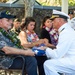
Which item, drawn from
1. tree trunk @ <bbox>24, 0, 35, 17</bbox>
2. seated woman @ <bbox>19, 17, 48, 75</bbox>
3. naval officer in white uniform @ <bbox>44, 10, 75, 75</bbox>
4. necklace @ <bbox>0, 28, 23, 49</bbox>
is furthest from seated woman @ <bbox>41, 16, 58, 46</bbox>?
tree trunk @ <bbox>24, 0, 35, 17</bbox>

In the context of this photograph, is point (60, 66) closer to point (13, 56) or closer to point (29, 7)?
point (13, 56)

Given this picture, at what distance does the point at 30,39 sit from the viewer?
7020 millimetres

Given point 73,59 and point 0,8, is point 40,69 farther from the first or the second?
point 0,8

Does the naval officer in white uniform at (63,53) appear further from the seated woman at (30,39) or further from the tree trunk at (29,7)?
the tree trunk at (29,7)

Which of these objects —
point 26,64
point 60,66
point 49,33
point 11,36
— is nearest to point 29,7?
point 49,33

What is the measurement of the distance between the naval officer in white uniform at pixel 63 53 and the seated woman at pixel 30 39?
3.34 ft

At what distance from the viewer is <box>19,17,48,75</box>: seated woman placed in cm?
659

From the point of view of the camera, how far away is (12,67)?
5.61 metres

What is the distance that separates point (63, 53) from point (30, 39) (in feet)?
5.74

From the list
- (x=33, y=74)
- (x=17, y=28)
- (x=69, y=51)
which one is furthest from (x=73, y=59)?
(x=17, y=28)

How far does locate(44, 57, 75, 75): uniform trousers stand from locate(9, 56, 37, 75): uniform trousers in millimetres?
216

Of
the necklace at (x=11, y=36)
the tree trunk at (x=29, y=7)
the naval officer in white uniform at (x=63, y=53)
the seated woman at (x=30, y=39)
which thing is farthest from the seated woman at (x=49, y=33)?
the tree trunk at (x=29, y=7)

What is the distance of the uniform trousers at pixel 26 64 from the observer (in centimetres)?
554

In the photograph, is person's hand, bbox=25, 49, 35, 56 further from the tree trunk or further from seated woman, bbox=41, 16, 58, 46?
the tree trunk
